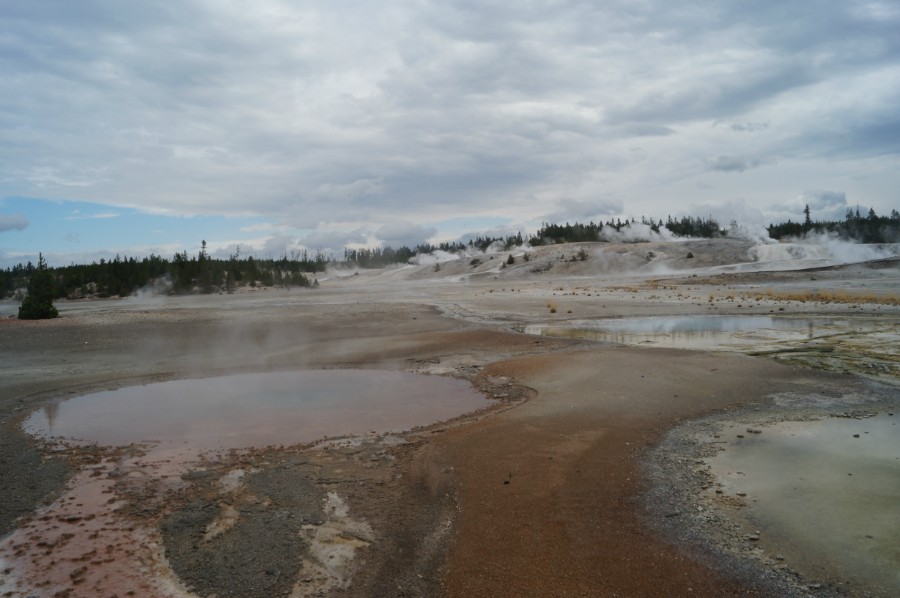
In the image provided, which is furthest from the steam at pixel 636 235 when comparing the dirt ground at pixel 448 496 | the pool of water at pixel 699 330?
the dirt ground at pixel 448 496

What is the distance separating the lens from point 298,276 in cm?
8212

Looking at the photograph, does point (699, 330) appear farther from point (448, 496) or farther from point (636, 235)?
point (636, 235)

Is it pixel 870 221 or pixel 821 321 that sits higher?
pixel 870 221

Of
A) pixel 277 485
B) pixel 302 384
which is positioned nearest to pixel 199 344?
pixel 302 384

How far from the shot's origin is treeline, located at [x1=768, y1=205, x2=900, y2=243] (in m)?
81.3

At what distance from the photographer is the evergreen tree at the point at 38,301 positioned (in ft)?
100

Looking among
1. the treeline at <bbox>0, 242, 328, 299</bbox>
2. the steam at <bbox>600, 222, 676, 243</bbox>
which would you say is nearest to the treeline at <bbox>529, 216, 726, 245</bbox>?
the steam at <bbox>600, 222, 676, 243</bbox>

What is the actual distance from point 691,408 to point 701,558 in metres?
5.74

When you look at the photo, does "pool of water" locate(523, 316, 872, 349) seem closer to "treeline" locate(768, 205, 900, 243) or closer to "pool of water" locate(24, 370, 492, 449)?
"pool of water" locate(24, 370, 492, 449)

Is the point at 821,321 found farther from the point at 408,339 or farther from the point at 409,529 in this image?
the point at 409,529

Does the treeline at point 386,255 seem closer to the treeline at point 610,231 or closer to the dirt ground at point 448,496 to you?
the treeline at point 610,231

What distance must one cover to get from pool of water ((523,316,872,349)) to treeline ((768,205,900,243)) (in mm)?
69858

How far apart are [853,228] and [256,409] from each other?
10344 cm

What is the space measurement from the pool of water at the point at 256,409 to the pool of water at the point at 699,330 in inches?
347
